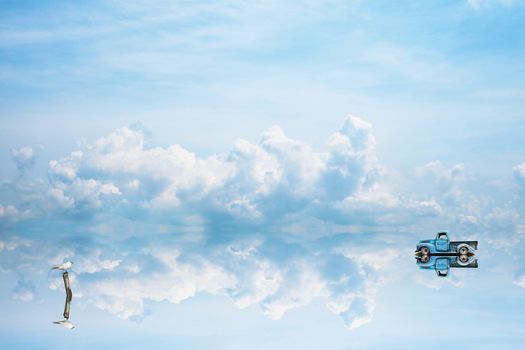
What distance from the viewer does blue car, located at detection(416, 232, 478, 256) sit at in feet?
173

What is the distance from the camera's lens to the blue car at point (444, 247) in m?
52.8

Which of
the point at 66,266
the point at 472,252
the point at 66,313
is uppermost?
the point at 472,252

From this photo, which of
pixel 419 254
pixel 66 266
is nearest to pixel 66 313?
pixel 66 266

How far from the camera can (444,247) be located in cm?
5347

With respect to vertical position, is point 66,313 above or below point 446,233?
below

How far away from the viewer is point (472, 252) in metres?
52.6

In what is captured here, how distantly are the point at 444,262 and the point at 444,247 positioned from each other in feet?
3.86

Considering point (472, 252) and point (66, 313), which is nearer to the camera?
point (66, 313)

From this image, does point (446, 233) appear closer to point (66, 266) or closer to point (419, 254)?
point (419, 254)

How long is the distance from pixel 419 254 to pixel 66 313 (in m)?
28.4

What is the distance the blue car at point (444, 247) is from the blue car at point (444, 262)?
0.33m

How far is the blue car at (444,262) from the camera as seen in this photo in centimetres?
5266

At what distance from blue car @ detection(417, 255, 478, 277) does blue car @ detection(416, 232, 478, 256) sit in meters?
0.33

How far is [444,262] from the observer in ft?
175
